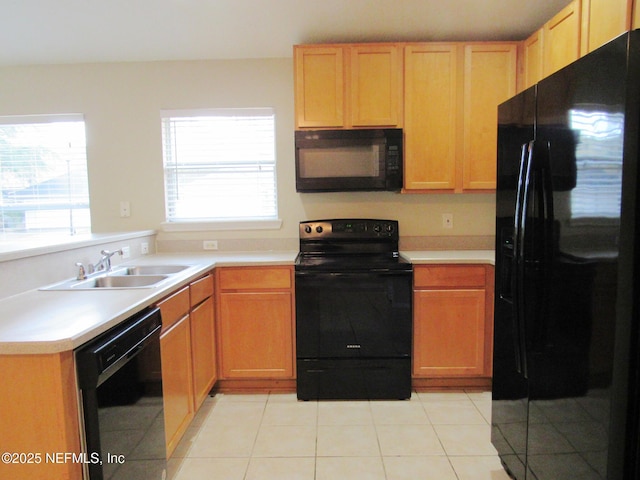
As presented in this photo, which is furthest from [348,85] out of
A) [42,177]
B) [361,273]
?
[42,177]

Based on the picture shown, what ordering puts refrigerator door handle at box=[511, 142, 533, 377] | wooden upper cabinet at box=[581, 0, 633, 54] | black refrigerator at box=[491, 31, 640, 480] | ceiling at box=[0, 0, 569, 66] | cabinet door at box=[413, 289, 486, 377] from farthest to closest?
1. cabinet door at box=[413, 289, 486, 377]
2. ceiling at box=[0, 0, 569, 66]
3. wooden upper cabinet at box=[581, 0, 633, 54]
4. refrigerator door handle at box=[511, 142, 533, 377]
5. black refrigerator at box=[491, 31, 640, 480]

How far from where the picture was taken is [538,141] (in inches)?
52.4

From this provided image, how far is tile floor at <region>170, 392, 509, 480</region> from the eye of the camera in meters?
1.77

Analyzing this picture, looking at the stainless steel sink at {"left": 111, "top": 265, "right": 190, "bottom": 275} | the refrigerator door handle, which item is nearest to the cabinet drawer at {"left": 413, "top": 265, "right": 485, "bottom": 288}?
the refrigerator door handle

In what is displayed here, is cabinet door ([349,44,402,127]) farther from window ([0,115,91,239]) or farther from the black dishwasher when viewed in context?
window ([0,115,91,239])

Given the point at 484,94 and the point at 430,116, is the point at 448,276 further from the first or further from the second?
the point at 484,94

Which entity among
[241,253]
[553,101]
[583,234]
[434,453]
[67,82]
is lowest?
[434,453]

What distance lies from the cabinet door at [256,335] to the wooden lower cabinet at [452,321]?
0.86 m

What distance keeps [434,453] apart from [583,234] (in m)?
1.34

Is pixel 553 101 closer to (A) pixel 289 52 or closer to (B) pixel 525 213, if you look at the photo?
(B) pixel 525 213

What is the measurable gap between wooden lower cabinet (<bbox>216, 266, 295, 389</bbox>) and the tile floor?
20 cm

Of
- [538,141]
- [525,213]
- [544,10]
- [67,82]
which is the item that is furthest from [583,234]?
[67,82]

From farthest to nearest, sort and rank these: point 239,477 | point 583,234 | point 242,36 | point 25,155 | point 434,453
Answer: point 25,155, point 242,36, point 434,453, point 239,477, point 583,234

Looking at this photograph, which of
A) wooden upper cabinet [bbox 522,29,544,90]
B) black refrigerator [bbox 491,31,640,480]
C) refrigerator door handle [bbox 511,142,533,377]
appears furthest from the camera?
wooden upper cabinet [bbox 522,29,544,90]
